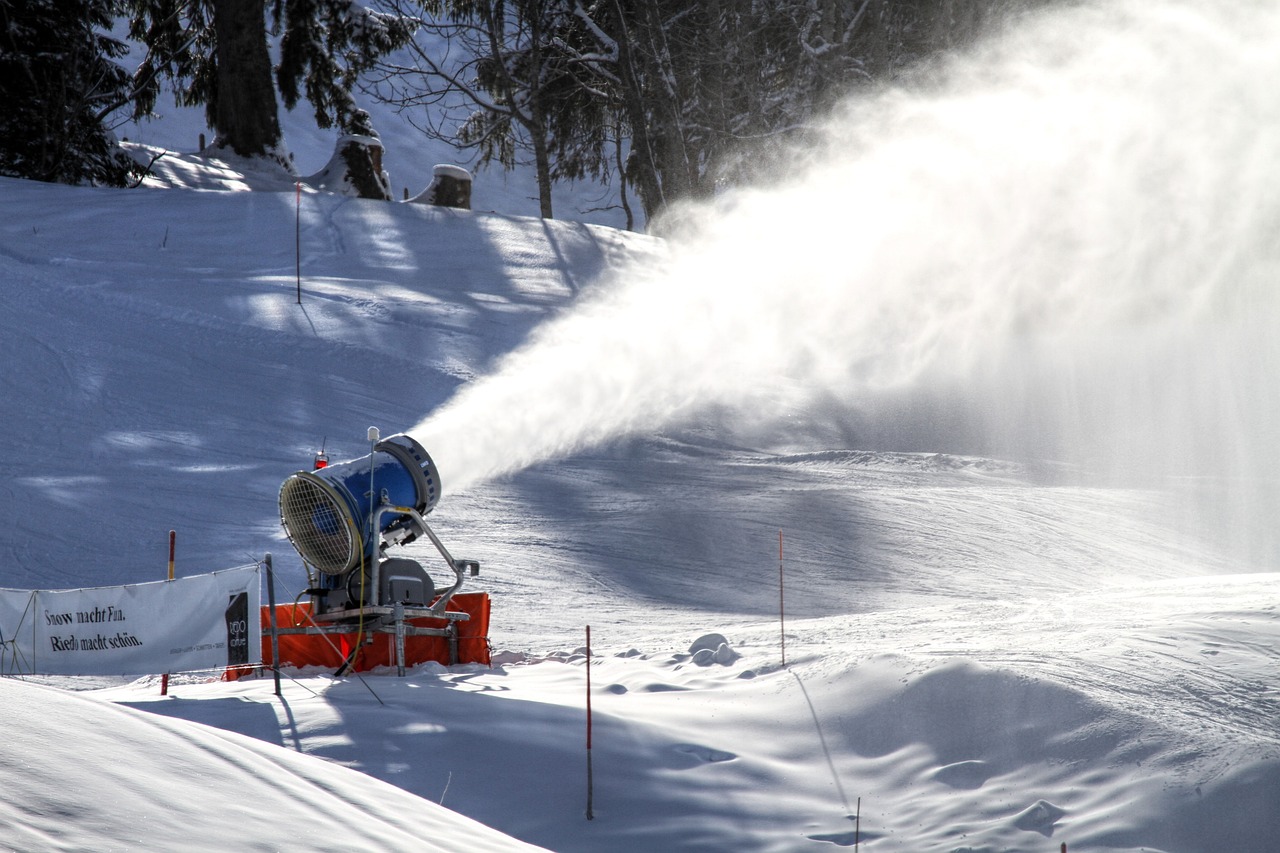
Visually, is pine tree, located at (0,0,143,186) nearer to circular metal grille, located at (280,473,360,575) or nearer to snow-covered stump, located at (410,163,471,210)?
snow-covered stump, located at (410,163,471,210)

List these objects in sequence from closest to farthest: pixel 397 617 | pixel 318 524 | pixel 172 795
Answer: pixel 172 795
pixel 397 617
pixel 318 524

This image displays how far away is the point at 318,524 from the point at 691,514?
6076 millimetres

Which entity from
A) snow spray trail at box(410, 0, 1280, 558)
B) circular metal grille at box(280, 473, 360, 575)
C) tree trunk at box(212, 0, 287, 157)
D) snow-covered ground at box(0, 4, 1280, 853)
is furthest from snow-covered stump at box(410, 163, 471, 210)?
circular metal grille at box(280, 473, 360, 575)

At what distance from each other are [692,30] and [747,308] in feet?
45.4

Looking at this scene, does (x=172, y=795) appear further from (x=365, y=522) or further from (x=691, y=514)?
(x=691, y=514)

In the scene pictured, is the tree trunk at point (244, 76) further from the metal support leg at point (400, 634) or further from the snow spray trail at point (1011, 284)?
the metal support leg at point (400, 634)

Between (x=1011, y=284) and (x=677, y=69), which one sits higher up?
(x=677, y=69)

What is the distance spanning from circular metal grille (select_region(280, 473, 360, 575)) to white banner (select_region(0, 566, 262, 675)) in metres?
0.87

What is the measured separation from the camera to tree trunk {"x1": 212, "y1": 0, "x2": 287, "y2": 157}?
2758 cm

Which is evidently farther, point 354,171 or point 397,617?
point 354,171

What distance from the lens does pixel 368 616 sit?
26.5 ft

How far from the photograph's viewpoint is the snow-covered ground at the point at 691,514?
513cm

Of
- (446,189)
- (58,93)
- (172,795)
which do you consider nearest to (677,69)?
(446,189)

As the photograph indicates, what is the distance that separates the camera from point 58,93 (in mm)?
28344
